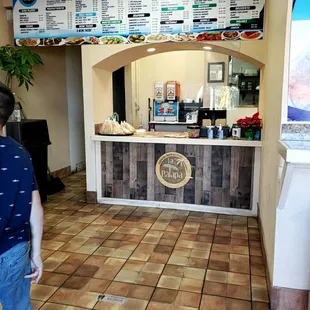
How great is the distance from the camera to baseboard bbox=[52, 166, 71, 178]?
17.9 ft

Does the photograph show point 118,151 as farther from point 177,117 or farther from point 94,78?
point 177,117

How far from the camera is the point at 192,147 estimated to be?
388 centimetres

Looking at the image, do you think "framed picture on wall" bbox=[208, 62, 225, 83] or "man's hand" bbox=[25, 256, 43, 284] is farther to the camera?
"framed picture on wall" bbox=[208, 62, 225, 83]

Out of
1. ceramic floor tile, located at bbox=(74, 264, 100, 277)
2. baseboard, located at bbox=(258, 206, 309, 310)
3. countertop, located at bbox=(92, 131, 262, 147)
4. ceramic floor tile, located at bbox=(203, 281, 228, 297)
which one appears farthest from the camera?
countertop, located at bbox=(92, 131, 262, 147)

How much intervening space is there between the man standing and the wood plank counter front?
2723 mm

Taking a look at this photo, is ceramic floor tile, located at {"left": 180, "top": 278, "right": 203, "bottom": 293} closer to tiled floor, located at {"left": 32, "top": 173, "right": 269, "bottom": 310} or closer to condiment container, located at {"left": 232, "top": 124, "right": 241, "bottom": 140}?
tiled floor, located at {"left": 32, "top": 173, "right": 269, "bottom": 310}

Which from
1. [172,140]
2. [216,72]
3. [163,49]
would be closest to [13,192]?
[172,140]

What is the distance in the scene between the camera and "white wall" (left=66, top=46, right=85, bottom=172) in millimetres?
5730

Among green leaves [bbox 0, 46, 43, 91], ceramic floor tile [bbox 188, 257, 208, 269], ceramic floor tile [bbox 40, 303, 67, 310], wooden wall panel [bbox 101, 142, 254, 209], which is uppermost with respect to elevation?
green leaves [bbox 0, 46, 43, 91]

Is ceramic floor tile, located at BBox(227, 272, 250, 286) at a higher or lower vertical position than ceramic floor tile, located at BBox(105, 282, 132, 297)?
lower

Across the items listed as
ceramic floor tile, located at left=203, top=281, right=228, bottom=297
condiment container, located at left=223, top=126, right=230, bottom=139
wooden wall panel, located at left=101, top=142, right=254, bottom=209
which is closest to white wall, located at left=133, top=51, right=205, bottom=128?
wooden wall panel, located at left=101, top=142, right=254, bottom=209

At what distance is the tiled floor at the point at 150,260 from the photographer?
2.20 metres

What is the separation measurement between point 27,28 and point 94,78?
96 cm

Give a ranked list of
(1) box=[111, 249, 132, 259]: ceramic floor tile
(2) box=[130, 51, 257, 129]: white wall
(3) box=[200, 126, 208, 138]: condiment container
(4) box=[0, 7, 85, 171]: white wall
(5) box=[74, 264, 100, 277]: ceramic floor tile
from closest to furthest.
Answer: (5) box=[74, 264, 100, 277]: ceramic floor tile < (1) box=[111, 249, 132, 259]: ceramic floor tile < (3) box=[200, 126, 208, 138]: condiment container < (4) box=[0, 7, 85, 171]: white wall < (2) box=[130, 51, 257, 129]: white wall
